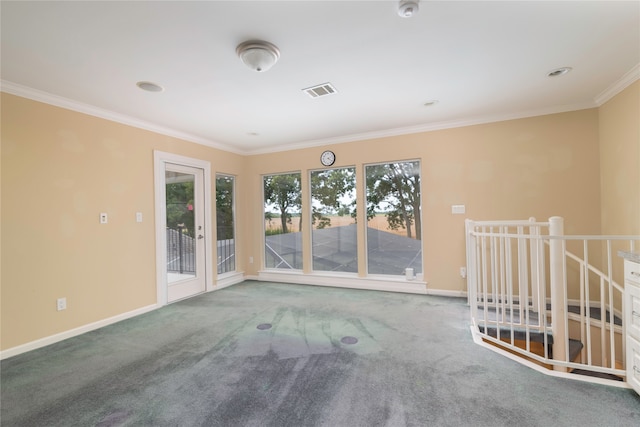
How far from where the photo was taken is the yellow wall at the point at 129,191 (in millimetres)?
2645

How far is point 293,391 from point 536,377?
1.75 m

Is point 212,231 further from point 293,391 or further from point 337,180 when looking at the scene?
point 293,391

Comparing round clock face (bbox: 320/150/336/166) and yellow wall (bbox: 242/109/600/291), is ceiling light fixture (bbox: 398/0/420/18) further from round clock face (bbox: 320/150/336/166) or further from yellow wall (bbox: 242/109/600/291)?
round clock face (bbox: 320/150/336/166)

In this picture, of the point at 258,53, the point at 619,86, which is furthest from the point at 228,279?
the point at 619,86

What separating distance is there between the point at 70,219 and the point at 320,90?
3015mm

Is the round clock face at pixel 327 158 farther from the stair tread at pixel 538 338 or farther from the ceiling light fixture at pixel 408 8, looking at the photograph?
the stair tread at pixel 538 338

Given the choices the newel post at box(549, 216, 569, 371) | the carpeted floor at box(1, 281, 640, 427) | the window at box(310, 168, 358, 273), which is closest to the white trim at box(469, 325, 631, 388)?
the carpeted floor at box(1, 281, 640, 427)

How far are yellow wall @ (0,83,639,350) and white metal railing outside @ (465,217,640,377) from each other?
669 mm

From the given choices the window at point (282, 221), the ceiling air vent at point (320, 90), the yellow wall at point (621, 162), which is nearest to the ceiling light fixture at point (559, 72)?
the yellow wall at point (621, 162)

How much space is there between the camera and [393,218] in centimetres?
457

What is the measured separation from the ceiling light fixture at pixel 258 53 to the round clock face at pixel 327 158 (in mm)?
2648

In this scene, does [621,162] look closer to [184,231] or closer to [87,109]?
[184,231]

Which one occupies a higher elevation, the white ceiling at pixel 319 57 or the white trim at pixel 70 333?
the white ceiling at pixel 319 57

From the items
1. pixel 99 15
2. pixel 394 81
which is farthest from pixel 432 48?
pixel 99 15
